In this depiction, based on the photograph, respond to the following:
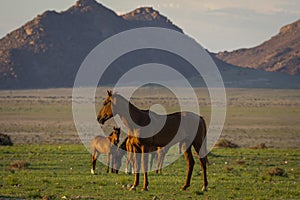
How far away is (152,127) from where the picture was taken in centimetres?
1451

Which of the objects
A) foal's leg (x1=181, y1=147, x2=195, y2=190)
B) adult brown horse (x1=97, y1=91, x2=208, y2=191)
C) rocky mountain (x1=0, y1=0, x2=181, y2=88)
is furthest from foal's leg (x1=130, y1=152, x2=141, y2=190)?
rocky mountain (x1=0, y1=0, x2=181, y2=88)

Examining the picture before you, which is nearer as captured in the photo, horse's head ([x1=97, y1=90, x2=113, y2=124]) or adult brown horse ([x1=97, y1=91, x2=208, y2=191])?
adult brown horse ([x1=97, y1=91, x2=208, y2=191])

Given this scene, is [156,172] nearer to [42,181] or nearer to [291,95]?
[42,181]

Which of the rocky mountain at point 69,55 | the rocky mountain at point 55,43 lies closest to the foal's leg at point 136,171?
the rocky mountain at point 69,55

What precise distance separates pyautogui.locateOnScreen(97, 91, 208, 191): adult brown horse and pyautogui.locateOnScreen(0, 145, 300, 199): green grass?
2.66 ft

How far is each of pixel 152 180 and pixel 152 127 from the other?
3230 mm

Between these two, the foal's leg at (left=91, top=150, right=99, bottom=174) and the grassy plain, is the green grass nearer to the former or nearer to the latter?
the grassy plain

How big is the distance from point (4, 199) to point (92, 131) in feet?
115

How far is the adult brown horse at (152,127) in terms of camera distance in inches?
571

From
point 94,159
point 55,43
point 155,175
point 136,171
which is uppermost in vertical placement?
point 55,43

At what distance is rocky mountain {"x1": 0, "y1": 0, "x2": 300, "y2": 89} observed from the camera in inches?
5428

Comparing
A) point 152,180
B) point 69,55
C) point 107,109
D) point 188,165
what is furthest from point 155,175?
point 69,55

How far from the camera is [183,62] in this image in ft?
509

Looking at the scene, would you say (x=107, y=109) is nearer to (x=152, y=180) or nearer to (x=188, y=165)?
(x=188, y=165)
